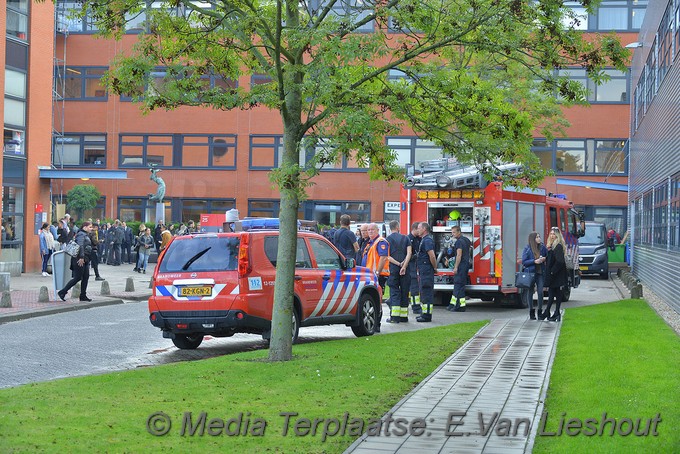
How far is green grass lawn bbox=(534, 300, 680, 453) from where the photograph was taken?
7.79 meters

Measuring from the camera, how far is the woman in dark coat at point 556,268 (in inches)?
738

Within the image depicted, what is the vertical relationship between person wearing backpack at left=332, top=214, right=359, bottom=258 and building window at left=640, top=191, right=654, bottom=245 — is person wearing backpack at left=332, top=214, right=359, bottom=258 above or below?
below

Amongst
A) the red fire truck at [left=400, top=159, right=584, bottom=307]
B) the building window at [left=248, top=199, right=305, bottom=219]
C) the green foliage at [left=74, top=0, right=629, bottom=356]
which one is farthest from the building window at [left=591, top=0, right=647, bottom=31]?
the green foliage at [left=74, top=0, right=629, bottom=356]

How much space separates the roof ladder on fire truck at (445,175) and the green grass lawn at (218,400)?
9534 mm

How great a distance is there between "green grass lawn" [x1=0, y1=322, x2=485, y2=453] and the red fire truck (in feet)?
30.8

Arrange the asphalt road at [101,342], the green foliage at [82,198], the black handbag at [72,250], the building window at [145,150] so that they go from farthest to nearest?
the building window at [145,150], the green foliage at [82,198], the black handbag at [72,250], the asphalt road at [101,342]

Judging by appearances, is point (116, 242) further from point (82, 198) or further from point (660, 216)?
point (660, 216)

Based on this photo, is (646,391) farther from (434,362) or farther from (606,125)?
(606,125)

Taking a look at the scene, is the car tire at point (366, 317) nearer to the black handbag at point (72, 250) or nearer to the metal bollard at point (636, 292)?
the black handbag at point (72, 250)

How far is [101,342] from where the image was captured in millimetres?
16016

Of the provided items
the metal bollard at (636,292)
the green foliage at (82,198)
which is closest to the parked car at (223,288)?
the metal bollard at (636,292)

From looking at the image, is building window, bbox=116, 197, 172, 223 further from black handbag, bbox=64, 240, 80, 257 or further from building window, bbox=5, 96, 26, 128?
black handbag, bbox=64, 240, 80, 257

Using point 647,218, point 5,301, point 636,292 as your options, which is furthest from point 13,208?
point 647,218

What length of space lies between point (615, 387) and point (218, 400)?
383cm
